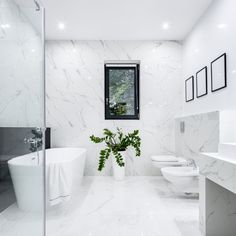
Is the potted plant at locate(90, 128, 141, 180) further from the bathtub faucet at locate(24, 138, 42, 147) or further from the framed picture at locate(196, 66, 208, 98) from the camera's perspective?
the bathtub faucet at locate(24, 138, 42, 147)

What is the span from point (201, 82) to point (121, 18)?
1.51m

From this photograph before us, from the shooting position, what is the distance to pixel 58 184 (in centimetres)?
270

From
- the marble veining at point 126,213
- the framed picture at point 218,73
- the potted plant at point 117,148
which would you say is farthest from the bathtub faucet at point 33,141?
the potted plant at point 117,148

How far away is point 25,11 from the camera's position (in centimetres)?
183

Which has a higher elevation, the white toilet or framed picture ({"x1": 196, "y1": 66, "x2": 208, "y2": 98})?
Answer: framed picture ({"x1": 196, "y1": 66, "x2": 208, "y2": 98})

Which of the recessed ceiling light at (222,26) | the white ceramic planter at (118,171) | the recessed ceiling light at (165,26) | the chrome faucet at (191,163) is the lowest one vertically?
the white ceramic planter at (118,171)

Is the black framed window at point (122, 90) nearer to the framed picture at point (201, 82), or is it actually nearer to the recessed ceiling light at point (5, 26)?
the framed picture at point (201, 82)

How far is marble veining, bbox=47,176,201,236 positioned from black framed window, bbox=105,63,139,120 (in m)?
1.47

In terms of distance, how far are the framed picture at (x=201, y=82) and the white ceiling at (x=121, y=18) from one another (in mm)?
846

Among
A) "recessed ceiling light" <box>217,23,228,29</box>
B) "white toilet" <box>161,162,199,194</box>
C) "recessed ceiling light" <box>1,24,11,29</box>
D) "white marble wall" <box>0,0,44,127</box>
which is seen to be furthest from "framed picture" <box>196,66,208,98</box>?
"recessed ceiling light" <box>1,24,11,29</box>

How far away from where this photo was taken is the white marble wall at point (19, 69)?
1571 millimetres

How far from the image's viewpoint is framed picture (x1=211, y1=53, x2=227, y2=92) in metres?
2.77

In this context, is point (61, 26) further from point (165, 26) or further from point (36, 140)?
point (36, 140)

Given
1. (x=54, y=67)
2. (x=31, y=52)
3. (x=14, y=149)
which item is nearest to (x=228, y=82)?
(x=31, y=52)
